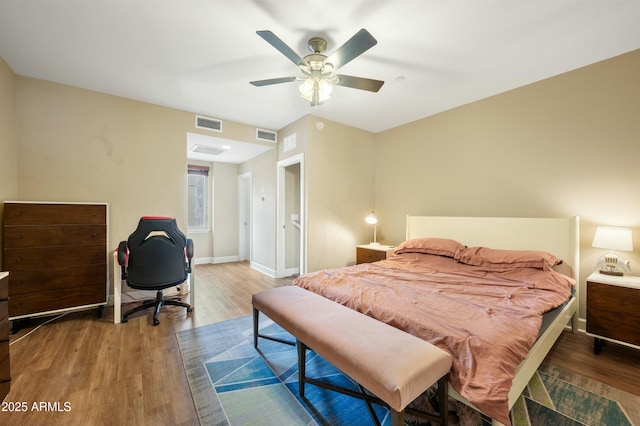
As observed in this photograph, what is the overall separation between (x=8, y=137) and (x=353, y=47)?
3.54 meters

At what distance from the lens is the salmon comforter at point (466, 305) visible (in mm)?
1256

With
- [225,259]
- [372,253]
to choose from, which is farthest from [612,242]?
[225,259]

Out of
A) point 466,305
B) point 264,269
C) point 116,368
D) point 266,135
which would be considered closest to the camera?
point 466,305

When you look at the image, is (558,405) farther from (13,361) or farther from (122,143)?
(122,143)

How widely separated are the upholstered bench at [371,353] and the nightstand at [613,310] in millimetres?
1952

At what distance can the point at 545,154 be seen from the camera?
2.90 metres

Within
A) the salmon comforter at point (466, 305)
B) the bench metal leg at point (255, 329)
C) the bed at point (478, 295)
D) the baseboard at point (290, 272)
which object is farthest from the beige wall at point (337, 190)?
the bench metal leg at point (255, 329)

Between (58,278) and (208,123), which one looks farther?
(208,123)

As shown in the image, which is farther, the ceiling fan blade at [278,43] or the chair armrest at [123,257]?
the chair armrest at [123,257]

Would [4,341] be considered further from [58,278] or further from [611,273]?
[611,273]

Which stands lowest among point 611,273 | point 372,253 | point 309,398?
point 309,398

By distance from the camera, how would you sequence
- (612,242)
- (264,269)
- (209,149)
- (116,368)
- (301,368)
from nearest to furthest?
1. (301,368)
2. (116,368)
3. (612,242)
4. (209,149)
5. (264,269)

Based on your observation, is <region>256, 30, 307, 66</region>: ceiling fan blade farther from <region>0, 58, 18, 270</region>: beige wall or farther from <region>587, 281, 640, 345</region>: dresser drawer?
<region>587, 281, 640, 345</region>: dresser drawer

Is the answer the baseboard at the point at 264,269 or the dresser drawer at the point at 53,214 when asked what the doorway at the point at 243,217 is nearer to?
the baseboard at the point at 264,269
